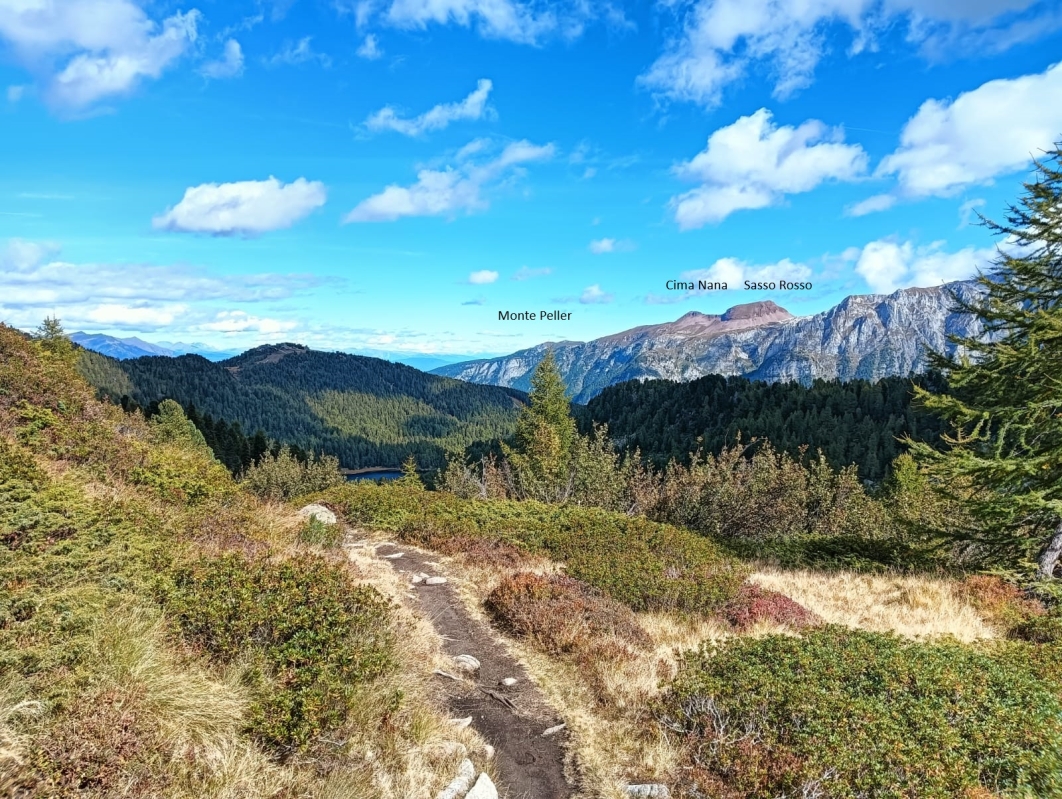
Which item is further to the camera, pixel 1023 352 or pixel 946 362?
pixel 946 362

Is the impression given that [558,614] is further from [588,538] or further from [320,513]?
[320,513]

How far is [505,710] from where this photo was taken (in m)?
8.16

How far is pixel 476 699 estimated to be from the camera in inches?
330

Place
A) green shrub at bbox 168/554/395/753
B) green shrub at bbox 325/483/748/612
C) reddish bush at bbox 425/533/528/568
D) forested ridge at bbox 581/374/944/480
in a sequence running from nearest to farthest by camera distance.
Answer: green shrub at bbox 168/554/395/753
green shrub at bbox 325/483/748/612
reddish bush at bbox 425/533/528/568
forested ridge at bbox 581/374/944/480

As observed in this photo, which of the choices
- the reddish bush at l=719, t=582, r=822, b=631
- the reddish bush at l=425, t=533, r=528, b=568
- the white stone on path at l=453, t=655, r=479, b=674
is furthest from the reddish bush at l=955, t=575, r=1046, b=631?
the white stone on path at l=453, t=655, r=479, b=674

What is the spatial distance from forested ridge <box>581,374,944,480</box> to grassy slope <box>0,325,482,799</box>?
11439 centimetres

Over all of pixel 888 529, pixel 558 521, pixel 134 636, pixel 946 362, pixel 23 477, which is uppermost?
pixel 946 362

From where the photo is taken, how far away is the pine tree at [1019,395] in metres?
13.4

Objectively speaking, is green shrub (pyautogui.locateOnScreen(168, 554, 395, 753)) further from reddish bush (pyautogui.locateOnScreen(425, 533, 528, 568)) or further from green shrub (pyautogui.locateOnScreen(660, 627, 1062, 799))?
reddish bush (pyautogui.locateOnScreen(425, 533, 528, 568))

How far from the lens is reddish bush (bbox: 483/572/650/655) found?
1034 cm

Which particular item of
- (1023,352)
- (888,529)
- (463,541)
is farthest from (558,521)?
(888,529)

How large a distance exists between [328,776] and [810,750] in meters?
4.96

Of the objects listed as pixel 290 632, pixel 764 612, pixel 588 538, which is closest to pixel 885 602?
pixel 764 612

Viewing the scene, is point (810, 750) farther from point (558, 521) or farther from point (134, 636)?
point (558, 521)
